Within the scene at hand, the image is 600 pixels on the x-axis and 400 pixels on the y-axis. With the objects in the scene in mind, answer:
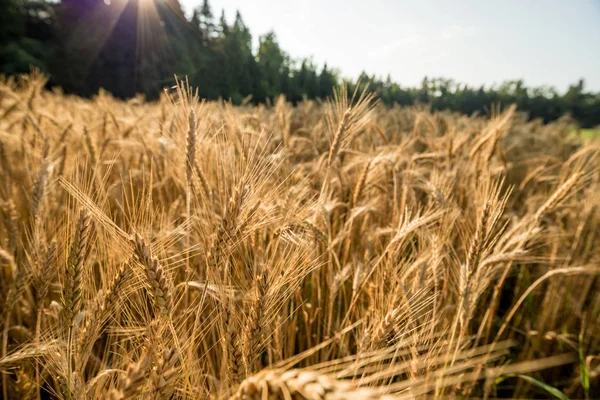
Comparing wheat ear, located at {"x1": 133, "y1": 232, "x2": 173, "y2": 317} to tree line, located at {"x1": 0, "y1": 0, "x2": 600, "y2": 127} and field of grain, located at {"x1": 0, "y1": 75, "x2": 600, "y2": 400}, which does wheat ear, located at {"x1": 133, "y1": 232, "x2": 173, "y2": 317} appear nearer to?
field of grain, located at {"x1": 0, "y1": 75, "x2": 600, "y2": 400}

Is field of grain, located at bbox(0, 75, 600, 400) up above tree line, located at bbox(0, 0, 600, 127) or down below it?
below

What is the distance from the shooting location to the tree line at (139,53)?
1808 cm

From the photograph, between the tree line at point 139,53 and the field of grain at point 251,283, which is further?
the tree line at point 139,53

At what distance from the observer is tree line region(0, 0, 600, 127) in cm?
1808

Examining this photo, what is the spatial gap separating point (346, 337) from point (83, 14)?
3466 centimetres

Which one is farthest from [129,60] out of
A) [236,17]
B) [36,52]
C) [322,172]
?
[322,172]

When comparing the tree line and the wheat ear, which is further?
the tree line

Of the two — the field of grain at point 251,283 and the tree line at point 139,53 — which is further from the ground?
the tree line at point 139,53

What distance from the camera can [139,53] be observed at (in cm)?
2317

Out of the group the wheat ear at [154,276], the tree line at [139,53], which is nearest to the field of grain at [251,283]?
the wheat ear at [154,276]

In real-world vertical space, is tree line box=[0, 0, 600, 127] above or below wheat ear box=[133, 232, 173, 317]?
above

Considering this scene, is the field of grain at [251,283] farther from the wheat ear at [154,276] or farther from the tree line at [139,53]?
the tree line at [139,53]

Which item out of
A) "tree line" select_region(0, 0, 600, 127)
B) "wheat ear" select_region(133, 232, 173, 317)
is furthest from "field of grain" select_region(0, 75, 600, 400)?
"tree line" select_region(0, 0, 600, 127)

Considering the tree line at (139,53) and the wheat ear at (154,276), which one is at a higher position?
the tree line at (139,53)
